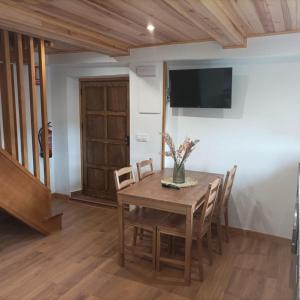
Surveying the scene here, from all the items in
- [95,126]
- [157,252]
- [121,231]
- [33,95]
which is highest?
[33,95]

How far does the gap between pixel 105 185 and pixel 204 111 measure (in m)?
2.12

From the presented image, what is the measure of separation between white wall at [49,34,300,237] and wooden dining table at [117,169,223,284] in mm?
724

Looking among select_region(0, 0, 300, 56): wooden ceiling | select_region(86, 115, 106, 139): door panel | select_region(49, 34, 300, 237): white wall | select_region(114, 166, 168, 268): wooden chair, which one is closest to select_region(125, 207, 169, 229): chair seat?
select_region(114, 166, 168, 268): wooden chair

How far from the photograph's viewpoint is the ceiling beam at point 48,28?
249 cm

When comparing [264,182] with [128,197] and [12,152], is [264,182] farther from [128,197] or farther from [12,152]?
[12,152]

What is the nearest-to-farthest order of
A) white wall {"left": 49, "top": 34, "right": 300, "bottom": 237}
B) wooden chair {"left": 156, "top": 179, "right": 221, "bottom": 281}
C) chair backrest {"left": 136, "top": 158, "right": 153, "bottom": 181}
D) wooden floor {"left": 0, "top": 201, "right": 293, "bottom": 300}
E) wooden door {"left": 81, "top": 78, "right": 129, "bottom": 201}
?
wooden floor {"left": 0, "top": 201, "right": 293, "bottom": 300} < wooden chair {"left": 156, "top": 179, "right": 221, "bottom": 281} < white wall {"left": 49, "top": 34, "right": 300, "bottom": 237} < chair backrest {"left": 136, "top": 158, "right": 153, "bottom": 181} < wooden door {"left": 81, "top": 78, "right": 129, "bottom": 201}

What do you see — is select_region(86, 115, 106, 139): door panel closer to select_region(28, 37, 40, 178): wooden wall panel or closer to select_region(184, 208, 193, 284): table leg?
select_region(28, 37, 40, 178): wooden wall panel

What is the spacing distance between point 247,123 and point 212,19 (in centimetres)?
171

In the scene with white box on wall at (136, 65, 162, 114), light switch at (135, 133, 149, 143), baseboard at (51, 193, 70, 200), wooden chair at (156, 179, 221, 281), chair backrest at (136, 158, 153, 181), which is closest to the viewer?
wooden chair at (156, 179, 221, 281)

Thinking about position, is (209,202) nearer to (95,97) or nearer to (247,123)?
(247,123)

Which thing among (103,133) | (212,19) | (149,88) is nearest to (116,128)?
(103,133)

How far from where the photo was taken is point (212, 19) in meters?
2.35

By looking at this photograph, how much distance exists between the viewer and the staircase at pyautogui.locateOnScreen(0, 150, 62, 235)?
3237 millimetres

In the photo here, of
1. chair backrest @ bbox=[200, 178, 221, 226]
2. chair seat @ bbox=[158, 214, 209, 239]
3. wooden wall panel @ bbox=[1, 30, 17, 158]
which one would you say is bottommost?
chair seat @ bbox=[158, 214, 209, 239]
